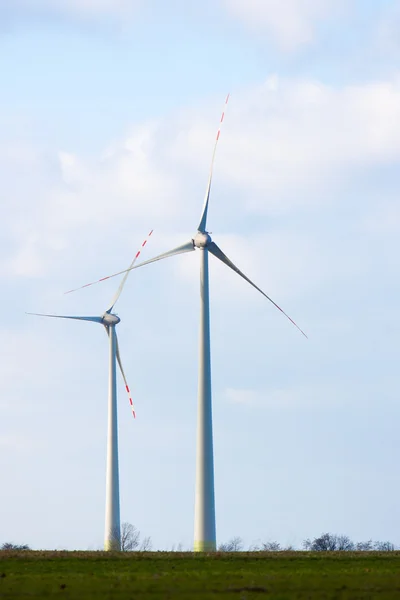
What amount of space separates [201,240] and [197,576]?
138 ft

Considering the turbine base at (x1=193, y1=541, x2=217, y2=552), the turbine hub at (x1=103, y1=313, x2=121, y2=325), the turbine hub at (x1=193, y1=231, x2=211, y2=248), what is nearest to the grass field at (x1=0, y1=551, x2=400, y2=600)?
the turbine base at (x1=193, y1=541, x2=217, y2=552)

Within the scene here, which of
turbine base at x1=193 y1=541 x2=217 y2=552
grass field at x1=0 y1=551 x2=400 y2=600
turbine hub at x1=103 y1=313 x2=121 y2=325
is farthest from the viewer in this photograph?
turbine hub at x1=103 y1=313 x2=121 y2=325

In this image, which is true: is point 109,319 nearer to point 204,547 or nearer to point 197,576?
point 204,547

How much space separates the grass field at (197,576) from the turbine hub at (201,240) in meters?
25.3

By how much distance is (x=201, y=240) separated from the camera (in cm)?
8825

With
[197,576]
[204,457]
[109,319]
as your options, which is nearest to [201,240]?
[204,457]

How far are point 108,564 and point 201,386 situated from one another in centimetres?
2504

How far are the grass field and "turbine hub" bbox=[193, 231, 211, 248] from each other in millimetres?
25330

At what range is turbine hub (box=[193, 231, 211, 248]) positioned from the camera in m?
88.1

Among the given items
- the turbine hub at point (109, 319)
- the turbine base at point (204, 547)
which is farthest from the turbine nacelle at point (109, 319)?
the turbine base at point (204, 547)

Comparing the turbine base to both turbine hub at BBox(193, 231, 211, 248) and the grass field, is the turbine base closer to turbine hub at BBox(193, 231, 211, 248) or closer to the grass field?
the grass field

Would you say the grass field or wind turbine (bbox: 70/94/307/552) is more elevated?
wind turbine (bbox: 70/94/307/552)

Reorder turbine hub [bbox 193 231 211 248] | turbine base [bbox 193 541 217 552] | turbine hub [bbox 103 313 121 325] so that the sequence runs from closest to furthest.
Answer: turbine base [bbox 193 541 217 552]
turbine hub [bbox 193 231 211 248]
turbine hub [bbox 103 313 121 325]

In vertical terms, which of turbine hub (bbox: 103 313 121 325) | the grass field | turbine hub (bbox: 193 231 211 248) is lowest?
the grass field
